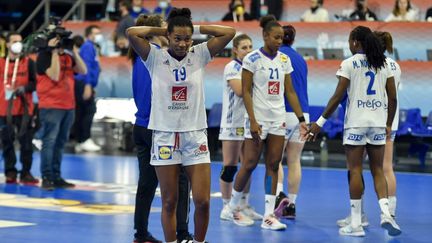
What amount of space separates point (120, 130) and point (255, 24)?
3.14 m

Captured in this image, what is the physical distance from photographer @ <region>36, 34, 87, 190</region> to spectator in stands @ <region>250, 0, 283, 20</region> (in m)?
6.14

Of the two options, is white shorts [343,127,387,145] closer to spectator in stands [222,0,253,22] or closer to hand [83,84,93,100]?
hand [83,84,93,100]

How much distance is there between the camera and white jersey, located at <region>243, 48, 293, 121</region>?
8.80 meters

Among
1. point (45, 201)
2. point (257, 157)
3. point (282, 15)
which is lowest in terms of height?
point (45, 201)

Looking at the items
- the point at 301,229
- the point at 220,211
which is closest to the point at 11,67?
the point at 220,211

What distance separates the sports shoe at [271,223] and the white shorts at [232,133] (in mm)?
929

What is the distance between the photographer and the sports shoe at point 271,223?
8.73 meters

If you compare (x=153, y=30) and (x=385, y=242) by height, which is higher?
(x=153, y=30)

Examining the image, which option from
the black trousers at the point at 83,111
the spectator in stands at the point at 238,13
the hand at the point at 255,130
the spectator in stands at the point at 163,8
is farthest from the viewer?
the spectator in stands at the point at 163,8

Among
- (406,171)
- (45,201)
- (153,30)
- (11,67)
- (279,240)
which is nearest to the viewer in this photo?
(153,30)

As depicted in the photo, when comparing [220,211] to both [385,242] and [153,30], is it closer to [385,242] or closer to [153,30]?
[385,242]

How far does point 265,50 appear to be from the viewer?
8852 millimetres

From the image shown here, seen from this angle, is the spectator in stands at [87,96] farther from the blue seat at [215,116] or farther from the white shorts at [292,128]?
the white shorts at [292,128]

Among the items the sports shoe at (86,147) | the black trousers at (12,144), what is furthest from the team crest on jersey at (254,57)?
the sports shoe at (86,147)
